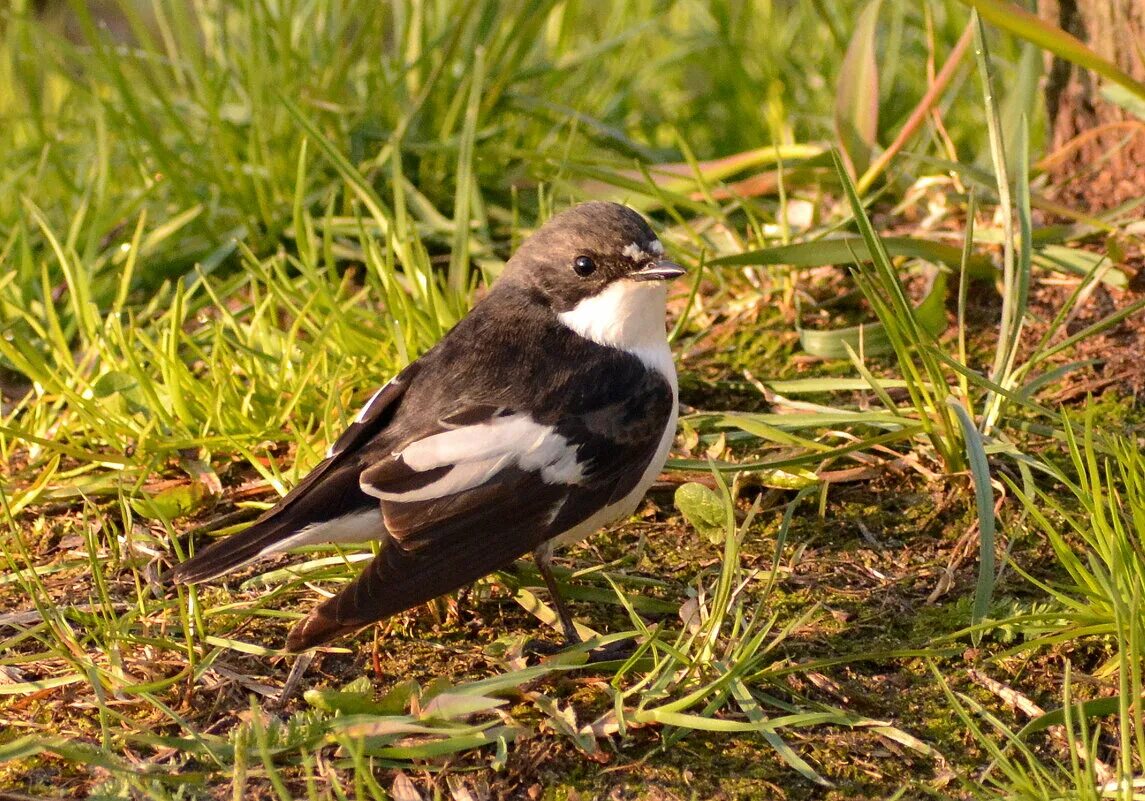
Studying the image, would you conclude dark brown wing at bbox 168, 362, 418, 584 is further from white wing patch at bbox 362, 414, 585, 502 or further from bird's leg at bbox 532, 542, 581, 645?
bird's leg at bbox 532, 542, 581, 645

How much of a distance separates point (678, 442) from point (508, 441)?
0.96 metres

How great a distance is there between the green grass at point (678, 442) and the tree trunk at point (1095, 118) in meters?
0.17

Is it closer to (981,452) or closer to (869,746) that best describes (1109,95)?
(981,452)

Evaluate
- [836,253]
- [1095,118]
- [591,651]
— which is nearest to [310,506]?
[591,651]

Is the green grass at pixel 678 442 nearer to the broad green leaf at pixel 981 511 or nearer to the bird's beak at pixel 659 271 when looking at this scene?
the broad green leaf at pixel 981 511

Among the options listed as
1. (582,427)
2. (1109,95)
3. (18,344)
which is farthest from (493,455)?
(1109,95)

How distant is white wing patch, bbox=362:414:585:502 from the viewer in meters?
3.62

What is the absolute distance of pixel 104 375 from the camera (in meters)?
4.54

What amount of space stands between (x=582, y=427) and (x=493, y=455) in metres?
0.30

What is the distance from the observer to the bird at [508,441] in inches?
138

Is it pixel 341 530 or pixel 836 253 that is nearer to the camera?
pixel 341 530

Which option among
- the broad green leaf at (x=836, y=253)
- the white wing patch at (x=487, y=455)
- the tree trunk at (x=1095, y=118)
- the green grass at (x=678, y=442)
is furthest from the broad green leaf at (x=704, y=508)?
the tree trunk at (x=1095, y=118)

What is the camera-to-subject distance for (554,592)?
12.2 feet

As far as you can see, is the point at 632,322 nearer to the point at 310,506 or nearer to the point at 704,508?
the point at 704,508
